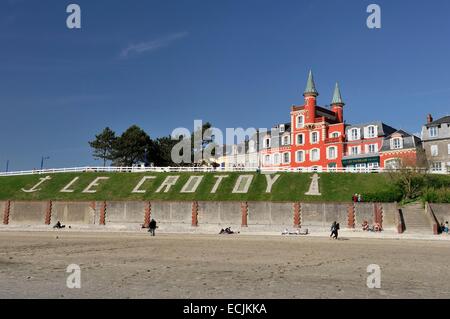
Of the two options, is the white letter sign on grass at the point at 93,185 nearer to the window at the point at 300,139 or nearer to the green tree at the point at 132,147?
the green tree at the point at 132,147

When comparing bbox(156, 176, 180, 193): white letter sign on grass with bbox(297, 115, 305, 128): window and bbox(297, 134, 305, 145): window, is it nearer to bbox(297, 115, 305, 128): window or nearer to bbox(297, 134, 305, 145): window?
bbox(297, 134, 305, 145): window

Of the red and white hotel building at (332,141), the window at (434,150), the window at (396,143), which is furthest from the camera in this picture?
the red and white hotel building at (332,141)

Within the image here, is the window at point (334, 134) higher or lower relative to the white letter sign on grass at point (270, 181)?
higher

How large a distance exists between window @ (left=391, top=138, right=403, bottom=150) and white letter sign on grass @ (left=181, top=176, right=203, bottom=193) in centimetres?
3396

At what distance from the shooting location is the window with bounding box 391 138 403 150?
6894 centimetres

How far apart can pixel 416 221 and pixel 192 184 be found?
29.5 m

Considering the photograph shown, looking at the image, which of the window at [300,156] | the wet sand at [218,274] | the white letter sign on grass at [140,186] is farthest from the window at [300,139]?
the wet sand at [218,274]

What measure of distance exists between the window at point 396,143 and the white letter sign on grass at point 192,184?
3396 cm

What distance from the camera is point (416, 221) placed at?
41.0 m

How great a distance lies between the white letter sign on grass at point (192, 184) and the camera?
55688 mm

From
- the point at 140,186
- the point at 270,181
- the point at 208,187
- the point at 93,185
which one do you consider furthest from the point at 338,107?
the point at 93,185
